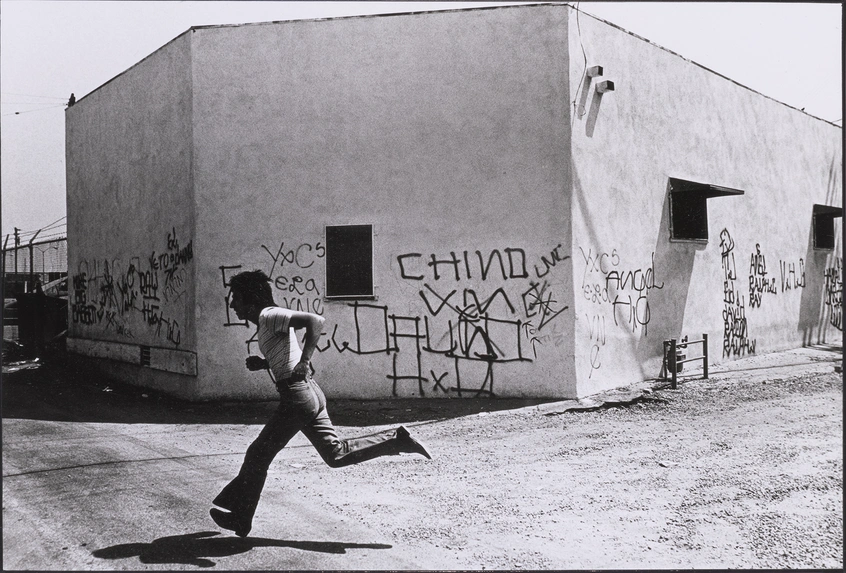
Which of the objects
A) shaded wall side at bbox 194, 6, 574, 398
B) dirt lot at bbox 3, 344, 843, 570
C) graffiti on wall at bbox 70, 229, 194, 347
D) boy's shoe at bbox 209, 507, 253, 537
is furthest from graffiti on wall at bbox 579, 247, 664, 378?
boy's shoe at bbox 209, 507, 253, 537

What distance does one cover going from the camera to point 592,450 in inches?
259

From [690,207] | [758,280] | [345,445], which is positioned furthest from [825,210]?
[345,445]

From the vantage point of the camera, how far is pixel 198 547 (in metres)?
3.98

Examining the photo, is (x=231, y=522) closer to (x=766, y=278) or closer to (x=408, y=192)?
(x=408, y=192)

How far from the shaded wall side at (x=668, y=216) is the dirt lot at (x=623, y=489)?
6.84 ft

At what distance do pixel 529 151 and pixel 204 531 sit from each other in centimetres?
648

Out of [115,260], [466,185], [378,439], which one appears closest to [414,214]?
[466,185]

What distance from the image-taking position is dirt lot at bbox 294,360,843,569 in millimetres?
4000

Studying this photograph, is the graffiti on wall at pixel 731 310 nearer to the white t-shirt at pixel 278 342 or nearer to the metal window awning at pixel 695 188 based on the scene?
the metal window awning at pixel 695 188

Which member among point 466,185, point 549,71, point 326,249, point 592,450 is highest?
point 549,71

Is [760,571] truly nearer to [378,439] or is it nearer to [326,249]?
[378,439]

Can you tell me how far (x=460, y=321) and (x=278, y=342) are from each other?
521 centimetres

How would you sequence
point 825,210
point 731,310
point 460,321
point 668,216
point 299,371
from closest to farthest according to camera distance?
point 299,371 < point 460,321 < point 668,216 < point 731,310 < point 825,210

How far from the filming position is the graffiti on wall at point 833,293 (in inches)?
575
